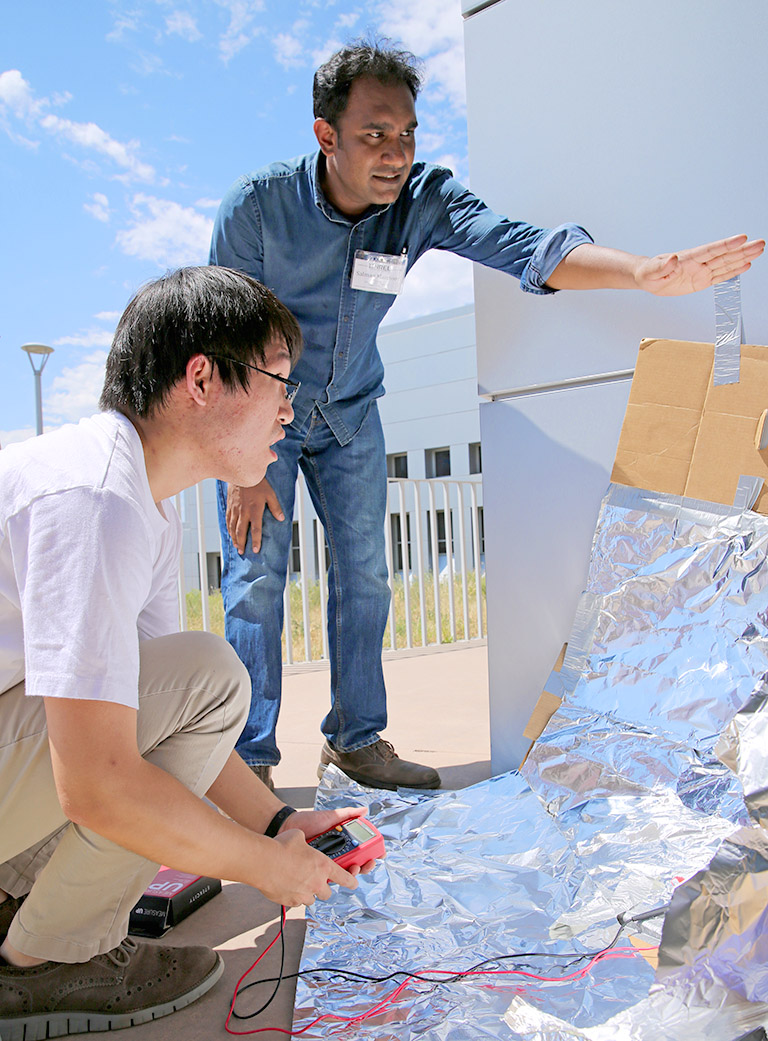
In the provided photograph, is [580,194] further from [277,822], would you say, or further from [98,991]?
[98,991]

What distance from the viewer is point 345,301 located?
1.73 meters

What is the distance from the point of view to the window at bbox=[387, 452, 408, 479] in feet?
53.4

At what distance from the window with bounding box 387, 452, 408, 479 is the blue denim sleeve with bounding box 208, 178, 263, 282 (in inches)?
572

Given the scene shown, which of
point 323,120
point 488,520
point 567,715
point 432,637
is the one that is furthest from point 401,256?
point 432,637

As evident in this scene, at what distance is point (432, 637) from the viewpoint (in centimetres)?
525

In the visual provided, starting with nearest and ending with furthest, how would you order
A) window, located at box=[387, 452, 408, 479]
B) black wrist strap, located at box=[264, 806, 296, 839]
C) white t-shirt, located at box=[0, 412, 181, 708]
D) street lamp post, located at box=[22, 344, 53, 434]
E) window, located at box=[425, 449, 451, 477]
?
1. white t-shirt, located at box=[0, 412, 181, 708]
2. black wrist strap, located at box=[264, 806, 296, 839]
3. street lamp post, located at box=[22, 344, 53, 434]
4. window, located at box=[425, 449, 451, 477]
5. window, located at box=[387, 452, 408, 479]

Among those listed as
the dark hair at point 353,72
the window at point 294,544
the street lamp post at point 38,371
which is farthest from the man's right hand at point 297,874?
the street lamp post at point 38,371

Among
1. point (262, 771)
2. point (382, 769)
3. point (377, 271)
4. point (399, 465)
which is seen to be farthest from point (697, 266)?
point (399, 465)

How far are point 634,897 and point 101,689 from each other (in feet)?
2.75

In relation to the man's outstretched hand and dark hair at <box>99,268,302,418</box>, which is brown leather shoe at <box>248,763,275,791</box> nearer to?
dark hair at <box>99,268,302,418</box>

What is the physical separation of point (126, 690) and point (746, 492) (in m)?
1.10

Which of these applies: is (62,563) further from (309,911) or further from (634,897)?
(634,897)

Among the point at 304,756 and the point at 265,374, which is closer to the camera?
the point at 265,374

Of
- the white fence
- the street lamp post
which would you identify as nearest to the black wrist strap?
the white fence
